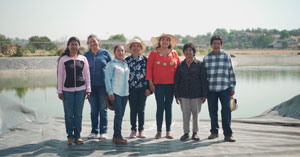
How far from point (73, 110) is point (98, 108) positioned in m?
0.45

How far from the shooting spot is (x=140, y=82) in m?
4.19

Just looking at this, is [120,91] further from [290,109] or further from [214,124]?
[290,109]

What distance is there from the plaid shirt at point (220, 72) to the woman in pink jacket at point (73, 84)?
187cm

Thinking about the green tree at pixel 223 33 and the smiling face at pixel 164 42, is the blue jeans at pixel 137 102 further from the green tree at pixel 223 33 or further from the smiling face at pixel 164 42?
the green tree at pixel 223 33

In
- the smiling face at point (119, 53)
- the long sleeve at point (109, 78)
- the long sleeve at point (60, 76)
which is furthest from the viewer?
the smiling face at point (119, 53)

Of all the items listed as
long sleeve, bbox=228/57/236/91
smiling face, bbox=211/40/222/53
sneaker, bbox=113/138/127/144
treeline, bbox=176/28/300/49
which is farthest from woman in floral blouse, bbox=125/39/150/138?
treeline, bbox=176/28/300/49

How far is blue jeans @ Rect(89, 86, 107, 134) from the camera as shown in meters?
→ 4.19

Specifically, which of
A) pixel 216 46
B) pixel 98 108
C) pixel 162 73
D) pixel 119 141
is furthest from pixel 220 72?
pixel 98 108

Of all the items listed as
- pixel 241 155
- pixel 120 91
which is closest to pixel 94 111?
pixel 120 91

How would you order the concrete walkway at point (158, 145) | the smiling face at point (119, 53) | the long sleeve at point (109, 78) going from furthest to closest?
the smiling face at point (119, 53) → the long sleeve at point (109, 78) → the concrete walkway at point (158, 145)

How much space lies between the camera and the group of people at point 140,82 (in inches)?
155

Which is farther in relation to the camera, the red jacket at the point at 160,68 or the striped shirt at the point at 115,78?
the red jacket at the point at 160,68

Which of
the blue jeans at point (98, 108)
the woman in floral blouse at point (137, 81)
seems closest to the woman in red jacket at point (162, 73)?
the woman in floral blouse at point (137, 81)

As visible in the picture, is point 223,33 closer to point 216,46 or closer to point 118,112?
point 216,46
